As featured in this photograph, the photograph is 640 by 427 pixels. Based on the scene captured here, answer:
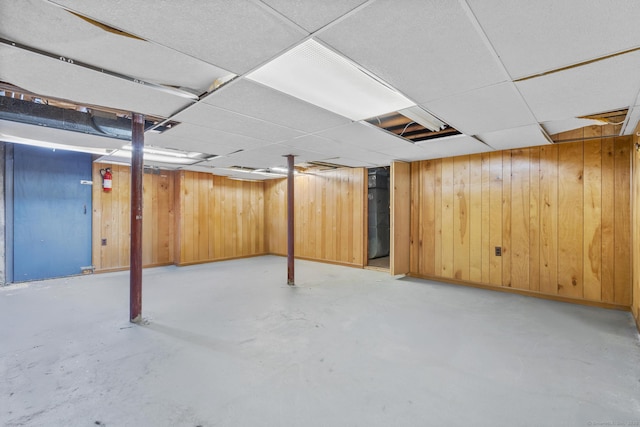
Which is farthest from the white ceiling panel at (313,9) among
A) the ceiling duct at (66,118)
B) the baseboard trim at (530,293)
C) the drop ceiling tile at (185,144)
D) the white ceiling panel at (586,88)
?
the baseboard trim at (530,293)

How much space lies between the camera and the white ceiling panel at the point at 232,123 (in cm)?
230

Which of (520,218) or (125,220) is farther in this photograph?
(125,220)

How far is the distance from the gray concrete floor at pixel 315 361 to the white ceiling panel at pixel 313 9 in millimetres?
1888

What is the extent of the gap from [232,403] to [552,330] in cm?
274

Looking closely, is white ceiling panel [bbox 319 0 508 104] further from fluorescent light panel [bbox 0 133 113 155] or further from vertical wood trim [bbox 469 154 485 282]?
fluorescent light panel [bbox 0 133 113 155]

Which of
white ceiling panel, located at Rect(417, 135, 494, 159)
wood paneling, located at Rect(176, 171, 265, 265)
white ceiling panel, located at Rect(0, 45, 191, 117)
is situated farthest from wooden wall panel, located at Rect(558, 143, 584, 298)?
wood paneling, located at Rect(176, 171, 265, 265)

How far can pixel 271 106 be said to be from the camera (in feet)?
7.14

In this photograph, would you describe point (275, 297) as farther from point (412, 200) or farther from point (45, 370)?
point (412, 200)

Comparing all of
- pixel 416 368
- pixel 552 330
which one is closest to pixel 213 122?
pixel 416 368

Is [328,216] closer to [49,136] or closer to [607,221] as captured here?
[607,221]

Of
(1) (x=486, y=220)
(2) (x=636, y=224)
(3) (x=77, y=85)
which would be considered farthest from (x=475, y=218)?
(3) (x=77, y=85)

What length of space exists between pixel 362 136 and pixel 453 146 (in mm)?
1274

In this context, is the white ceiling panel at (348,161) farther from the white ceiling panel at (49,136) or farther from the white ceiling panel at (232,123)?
the white ceiling panel at (49,136)

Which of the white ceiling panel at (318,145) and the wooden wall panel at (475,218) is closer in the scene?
the white ceiling panel at (318,145)
